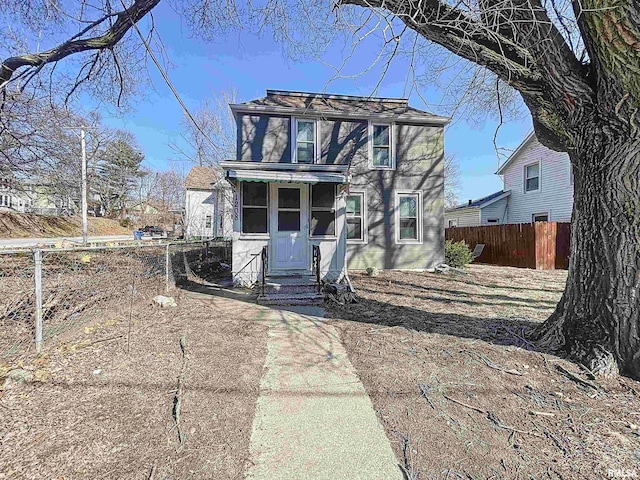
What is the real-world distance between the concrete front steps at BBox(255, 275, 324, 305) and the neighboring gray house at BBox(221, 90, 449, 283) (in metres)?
0.52

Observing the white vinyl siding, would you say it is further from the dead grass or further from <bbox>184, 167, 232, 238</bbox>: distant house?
the dead grass

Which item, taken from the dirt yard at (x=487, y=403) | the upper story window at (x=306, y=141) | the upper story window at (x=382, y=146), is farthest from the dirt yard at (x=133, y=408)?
the upper story window at (x=382, y=146)

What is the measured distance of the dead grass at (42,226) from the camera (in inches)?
776

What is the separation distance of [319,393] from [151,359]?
6.38 ft

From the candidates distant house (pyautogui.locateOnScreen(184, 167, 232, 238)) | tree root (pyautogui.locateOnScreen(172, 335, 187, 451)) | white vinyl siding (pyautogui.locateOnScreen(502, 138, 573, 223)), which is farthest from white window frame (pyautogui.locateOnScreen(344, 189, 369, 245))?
distant house (pyautogui.locateOnScreen(184, 167, 232, 238))

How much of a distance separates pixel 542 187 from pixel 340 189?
1343 centimetres

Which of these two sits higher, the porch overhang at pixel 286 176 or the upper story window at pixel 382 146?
the upper story window at pixel 382 146

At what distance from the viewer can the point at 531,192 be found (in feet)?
56.3

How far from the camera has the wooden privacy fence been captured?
41.4 feet

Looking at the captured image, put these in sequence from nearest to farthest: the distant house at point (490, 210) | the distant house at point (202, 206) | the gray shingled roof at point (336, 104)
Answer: the gray shingled roof at point (336, 104) < the distant house at point (490, 210) < the distant house at point (202, 206)

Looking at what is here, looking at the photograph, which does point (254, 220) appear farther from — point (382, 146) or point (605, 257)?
point (605, 257)

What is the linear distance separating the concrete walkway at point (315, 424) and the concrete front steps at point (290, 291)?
242 centimetres

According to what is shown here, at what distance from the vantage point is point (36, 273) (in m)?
3.51

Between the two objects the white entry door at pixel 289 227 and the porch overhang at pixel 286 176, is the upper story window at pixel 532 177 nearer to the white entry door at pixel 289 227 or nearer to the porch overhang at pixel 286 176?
the porch overhang at pixel 286 176
